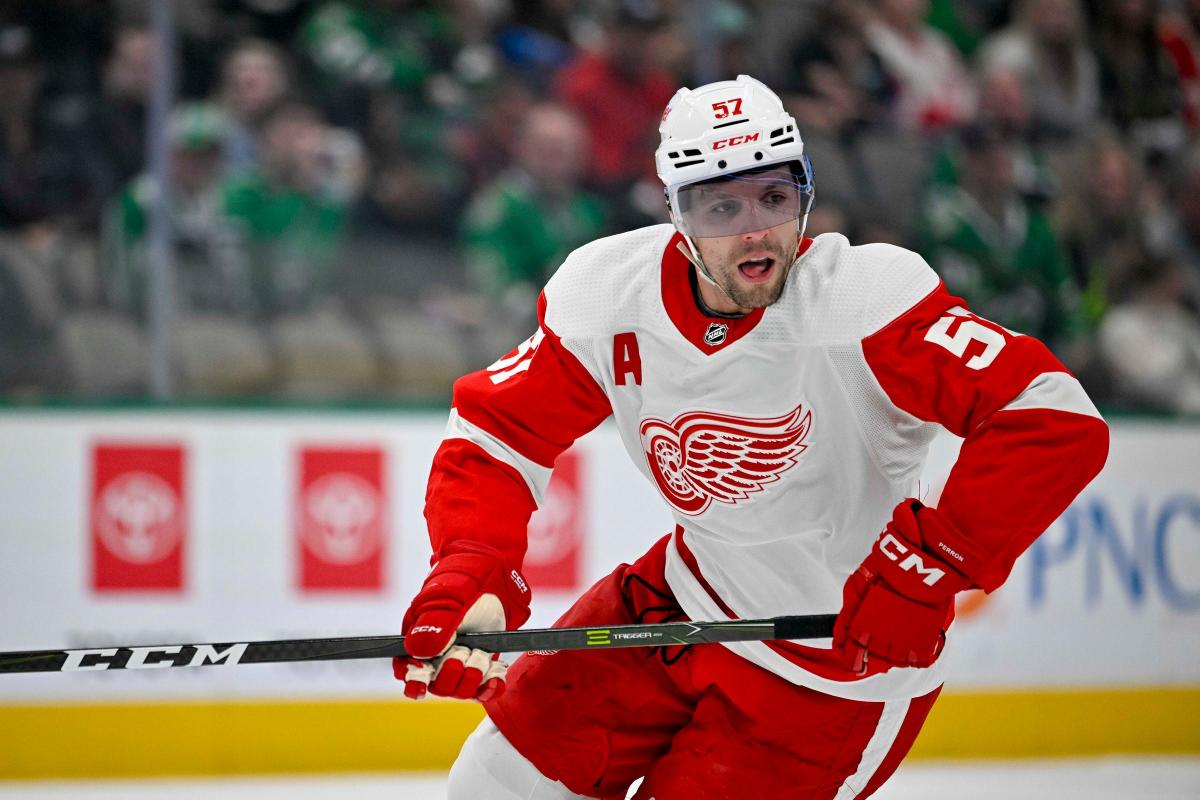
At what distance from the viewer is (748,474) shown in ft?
7.34

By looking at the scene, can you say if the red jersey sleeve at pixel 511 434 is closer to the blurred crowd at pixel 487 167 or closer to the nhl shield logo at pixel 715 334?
the nhl shield logo at pixel 715 334

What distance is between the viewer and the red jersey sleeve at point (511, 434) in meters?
2.32

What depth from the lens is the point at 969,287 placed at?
198 inches

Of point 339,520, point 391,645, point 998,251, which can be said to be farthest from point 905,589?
point 998,251

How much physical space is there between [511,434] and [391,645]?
41 cm

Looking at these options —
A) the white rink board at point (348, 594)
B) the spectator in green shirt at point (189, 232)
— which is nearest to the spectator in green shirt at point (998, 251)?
the white rink board at point (348, 594)

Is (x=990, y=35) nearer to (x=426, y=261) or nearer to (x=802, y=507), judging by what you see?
(x=426, y=261)

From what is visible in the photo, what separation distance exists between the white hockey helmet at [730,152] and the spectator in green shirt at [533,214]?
98.0 inches

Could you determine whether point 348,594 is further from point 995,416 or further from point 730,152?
point 995,416

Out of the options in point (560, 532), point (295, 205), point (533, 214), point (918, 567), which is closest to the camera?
point (918, 567)

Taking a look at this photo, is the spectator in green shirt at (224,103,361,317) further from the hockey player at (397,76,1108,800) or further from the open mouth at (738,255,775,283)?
the open mouth at (738,255,775,283)

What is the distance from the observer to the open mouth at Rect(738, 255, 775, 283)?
2.17m

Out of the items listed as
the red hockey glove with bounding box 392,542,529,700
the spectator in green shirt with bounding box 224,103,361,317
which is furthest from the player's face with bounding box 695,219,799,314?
the spectator in green shirt with bounding box 224,103,361,317

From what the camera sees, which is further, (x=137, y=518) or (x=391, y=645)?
(x=137, y=518)
